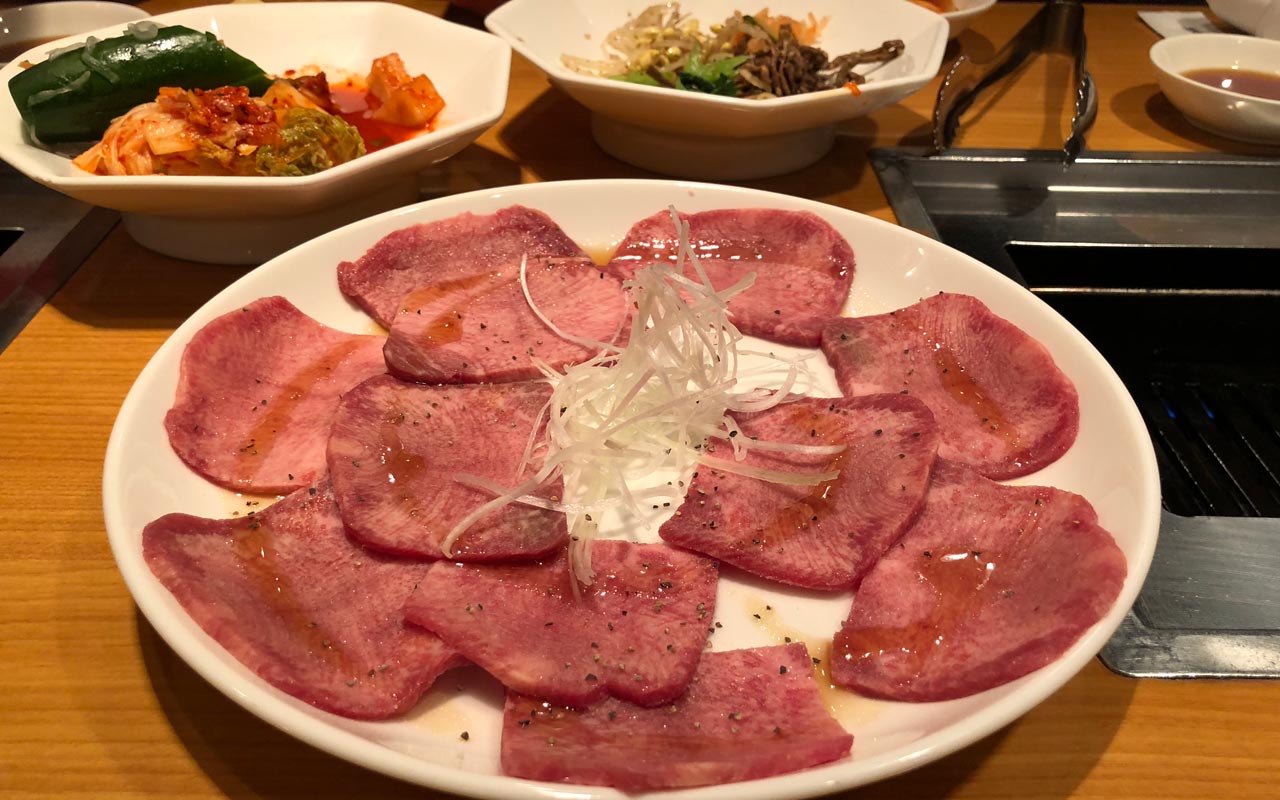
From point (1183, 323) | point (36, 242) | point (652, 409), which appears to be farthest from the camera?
point (1183, 323)

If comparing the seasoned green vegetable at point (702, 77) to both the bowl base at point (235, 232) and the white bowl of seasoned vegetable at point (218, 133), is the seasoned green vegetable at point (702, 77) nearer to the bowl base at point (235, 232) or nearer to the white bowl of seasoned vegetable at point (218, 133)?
the white bowl of seasoned vegetable at point (218, 133)

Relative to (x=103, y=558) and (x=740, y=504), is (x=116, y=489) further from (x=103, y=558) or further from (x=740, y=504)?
(x=740, y=504)

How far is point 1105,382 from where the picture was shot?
167 cm

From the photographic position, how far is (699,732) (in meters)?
1.19

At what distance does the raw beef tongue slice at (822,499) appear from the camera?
143 cm

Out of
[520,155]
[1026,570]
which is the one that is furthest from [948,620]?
[520,155]

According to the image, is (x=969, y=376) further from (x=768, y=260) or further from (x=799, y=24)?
(x=799, y=24)

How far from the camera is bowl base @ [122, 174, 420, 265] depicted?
7.17ft

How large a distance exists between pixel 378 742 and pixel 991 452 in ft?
3.93

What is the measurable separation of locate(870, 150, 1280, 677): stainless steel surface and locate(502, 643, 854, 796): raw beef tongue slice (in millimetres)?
1562

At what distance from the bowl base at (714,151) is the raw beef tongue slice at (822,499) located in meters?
1.18

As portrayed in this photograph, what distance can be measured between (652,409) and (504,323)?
18.9 inches

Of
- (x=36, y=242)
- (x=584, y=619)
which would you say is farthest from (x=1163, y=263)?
(x=36, y=242)

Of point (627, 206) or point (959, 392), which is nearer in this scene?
point (959, 392)
